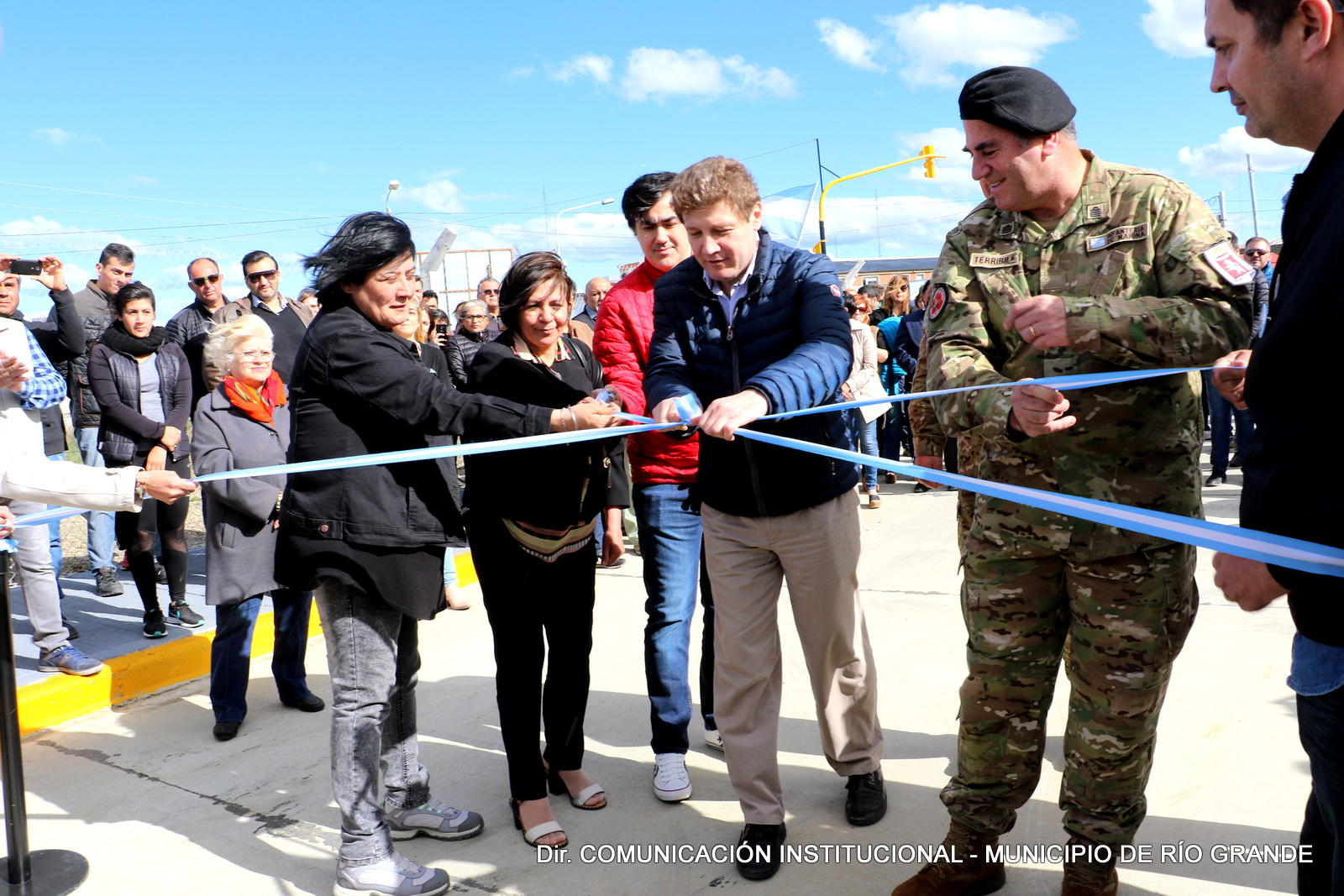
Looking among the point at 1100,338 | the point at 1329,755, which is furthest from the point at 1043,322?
the point at 1329,755

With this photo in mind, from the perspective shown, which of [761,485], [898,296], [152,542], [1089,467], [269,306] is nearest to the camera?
[1089,467]

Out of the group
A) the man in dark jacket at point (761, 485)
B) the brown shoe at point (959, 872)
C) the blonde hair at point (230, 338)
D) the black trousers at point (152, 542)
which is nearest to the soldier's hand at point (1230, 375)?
the man in dark jacket at point (761, 485)

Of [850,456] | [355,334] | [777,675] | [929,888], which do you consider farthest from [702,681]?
[355,334]

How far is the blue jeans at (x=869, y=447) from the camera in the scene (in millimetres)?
9438

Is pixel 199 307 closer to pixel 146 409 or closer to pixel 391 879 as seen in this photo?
pixel 146 409

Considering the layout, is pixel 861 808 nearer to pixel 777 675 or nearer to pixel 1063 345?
pixel 777 675

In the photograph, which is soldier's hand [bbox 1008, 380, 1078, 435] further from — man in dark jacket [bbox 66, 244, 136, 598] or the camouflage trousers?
man in dark jacket [bbox 66, 244, 136, 598]

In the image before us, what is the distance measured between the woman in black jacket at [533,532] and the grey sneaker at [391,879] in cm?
38

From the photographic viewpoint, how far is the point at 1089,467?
8.27 ft

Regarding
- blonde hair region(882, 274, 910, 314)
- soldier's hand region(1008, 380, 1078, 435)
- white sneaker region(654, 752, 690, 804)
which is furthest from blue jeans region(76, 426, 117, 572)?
blonde hair region(882, 274, 910, 314)

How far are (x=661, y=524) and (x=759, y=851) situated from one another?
3.87ft

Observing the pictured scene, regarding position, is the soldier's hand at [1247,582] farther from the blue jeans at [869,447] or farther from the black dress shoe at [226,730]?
the blue jeans at [869,447]

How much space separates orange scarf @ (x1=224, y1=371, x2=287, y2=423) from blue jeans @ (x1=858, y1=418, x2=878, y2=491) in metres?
5.96

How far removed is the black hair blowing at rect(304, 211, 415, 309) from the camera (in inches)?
114
